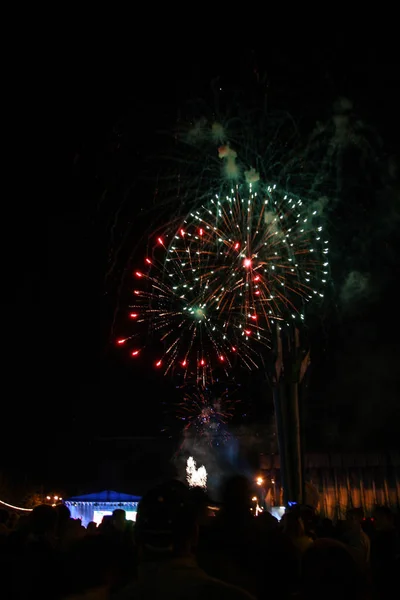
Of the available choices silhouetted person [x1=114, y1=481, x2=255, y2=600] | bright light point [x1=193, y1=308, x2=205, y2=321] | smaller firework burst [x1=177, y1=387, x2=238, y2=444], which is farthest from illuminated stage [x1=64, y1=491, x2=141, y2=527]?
smaller firework burst [x1=177, y1=387, x2=238, y2=444]

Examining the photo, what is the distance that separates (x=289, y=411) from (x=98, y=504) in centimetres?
602

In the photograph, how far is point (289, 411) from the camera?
55.4 ft

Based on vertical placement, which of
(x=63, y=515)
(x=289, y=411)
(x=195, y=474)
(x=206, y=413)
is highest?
(x=206, y=413)

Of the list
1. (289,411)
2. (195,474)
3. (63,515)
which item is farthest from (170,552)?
(195,474)

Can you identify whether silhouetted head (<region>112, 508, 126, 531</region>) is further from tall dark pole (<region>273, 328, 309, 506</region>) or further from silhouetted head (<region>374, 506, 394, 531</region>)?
tall dark pole (<region>273, 328, 309, 506</region>)

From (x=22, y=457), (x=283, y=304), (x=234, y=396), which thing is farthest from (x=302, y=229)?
(x=22, y=457)

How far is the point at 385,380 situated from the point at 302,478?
15.0 meters

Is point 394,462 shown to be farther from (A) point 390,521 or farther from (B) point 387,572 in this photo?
(B) point 387,572

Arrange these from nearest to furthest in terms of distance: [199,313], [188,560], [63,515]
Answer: [188,560] < [63,515] < [199,313]

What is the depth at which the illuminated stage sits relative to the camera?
16.8m

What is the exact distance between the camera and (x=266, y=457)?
3170 cm

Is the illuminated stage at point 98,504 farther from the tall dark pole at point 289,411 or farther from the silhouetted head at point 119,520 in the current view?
the silhouetted head at point 119,520

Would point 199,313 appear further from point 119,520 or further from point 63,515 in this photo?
point 63,515

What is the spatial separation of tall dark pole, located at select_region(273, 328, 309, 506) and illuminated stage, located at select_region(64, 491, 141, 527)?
4.22m
